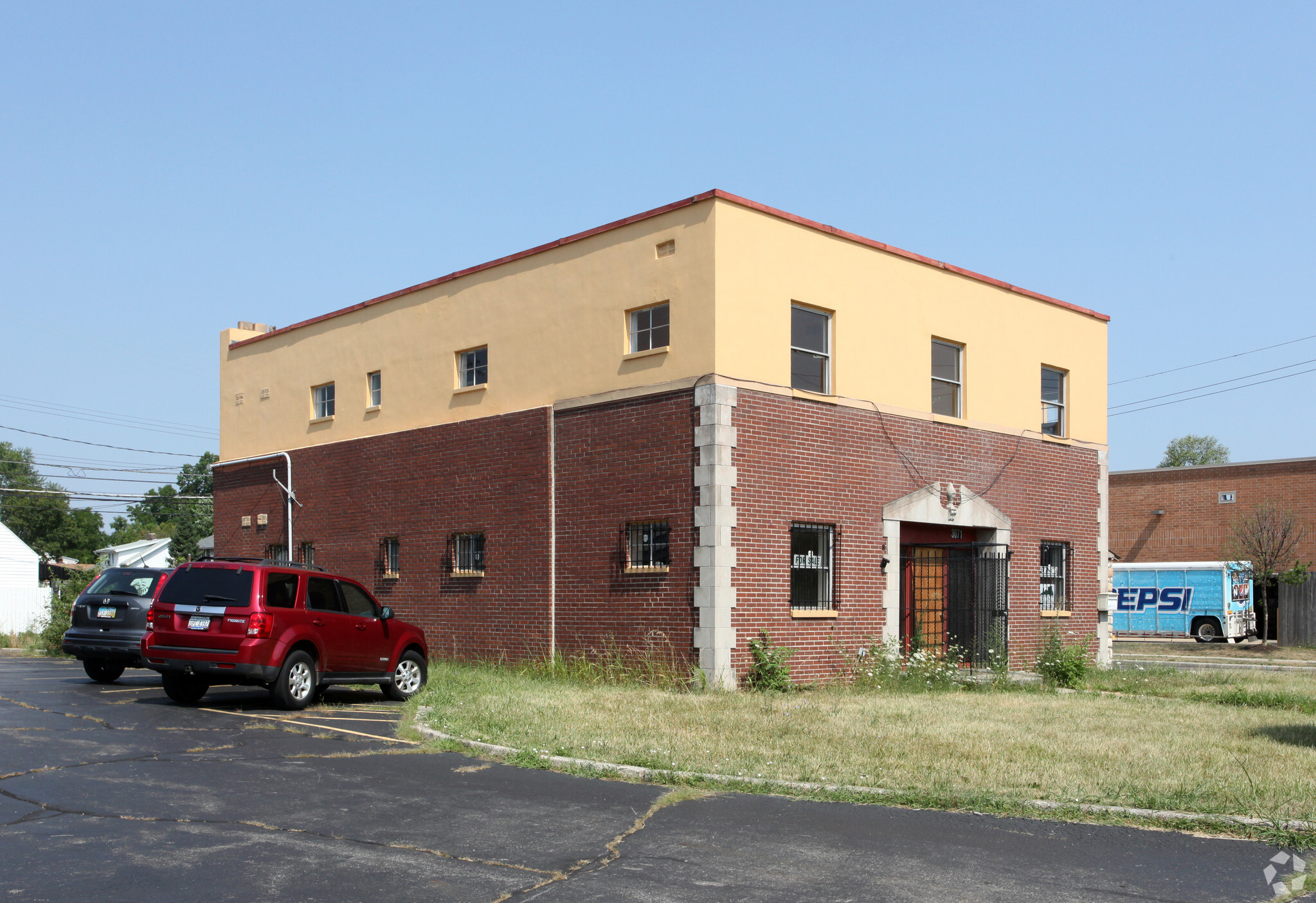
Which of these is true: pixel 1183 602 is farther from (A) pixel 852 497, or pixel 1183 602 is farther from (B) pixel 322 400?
(B) pixel 322 400

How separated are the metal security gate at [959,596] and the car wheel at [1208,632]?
2199 centimetres

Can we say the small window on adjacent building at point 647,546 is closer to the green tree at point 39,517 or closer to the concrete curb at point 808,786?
the concrete curb at point 808,786

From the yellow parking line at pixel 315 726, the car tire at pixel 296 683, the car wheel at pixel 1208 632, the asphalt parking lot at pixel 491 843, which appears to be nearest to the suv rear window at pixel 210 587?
the car tire at pixel 296 683

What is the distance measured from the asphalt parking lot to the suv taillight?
338 cm

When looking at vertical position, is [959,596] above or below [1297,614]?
above

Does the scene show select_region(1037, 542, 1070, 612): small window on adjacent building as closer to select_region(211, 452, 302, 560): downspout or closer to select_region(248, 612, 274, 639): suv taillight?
select_region(248, 612, 274, 639): suv taillight

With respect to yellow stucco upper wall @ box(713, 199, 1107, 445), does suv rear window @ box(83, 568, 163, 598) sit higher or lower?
lower

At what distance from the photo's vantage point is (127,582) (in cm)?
1825

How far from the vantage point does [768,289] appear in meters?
18.5

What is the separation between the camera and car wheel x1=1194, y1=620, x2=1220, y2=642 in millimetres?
40156

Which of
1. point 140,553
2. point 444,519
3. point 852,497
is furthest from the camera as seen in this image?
point 140,553

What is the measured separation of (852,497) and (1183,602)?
1044 inches

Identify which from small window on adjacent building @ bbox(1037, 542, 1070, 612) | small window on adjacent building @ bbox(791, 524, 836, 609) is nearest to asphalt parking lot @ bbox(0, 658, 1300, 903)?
small window on adjacent building @ bbox(791, 524, 836, 609)

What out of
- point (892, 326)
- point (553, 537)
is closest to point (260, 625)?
point (553, 537)
